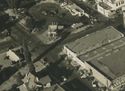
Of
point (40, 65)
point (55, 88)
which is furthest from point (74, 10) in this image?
point (55, 88)

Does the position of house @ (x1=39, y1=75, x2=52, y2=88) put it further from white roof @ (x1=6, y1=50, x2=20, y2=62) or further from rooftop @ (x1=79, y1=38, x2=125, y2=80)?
white roof @ (x1=6, y1=50, x2=20, y2=62)

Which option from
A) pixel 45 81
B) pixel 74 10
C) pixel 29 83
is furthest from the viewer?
pixel 74 10

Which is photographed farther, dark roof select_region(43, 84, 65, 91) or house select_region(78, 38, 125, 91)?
house select_region(78, 38, 125, 91)

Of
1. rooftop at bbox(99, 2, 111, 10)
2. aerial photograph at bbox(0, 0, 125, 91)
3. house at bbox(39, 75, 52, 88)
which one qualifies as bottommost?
aerial photograph at bbox(0, 0, 125, 91)

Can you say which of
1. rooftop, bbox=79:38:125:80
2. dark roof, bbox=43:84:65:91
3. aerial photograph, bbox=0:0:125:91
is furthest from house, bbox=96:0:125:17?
dark roof, bbox=43:84:65:91

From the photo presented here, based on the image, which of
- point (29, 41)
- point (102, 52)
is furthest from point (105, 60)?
point (29, 41)

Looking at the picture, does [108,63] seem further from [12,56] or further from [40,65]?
[12,56]

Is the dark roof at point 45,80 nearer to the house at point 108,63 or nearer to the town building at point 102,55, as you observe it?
the town building at point 102,55
